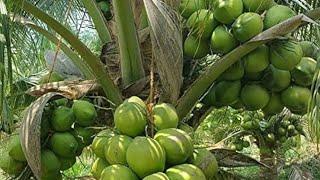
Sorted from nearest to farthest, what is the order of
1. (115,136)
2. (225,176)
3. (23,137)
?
A: (115,136) → (23,137) → (225,176)

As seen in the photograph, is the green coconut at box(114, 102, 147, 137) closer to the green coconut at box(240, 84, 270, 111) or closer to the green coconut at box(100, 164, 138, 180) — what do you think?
the green coconut at box(100, 164, 138, 180)

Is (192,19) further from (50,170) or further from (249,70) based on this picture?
(50,170)

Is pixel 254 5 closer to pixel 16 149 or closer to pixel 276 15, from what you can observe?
pixel 276 15

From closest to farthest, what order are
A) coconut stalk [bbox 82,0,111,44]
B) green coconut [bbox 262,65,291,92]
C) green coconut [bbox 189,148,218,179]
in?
green coconut [bbox 189,148,218,179]
green coconut [bbox 262,65,291,92]
coconut stalk [bbox 82,0,111,44]

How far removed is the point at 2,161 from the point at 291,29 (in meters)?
1.09

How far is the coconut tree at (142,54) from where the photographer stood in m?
1.84

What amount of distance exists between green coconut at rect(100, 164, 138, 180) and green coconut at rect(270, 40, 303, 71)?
2.30 ft

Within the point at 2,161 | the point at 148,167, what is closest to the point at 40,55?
the point at 2,161

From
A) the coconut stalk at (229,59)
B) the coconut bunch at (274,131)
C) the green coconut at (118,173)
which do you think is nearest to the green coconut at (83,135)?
the coconut stalk at (229,59)

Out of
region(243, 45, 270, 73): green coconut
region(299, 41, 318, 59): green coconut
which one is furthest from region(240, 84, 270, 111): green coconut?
region(299, 41, 318, 59): green coconut

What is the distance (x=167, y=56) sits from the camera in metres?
1.88

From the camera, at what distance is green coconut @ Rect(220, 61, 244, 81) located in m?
2.11

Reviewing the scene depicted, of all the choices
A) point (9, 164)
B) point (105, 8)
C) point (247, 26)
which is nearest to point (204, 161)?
point (247, 26)

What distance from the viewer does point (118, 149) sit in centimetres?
169
